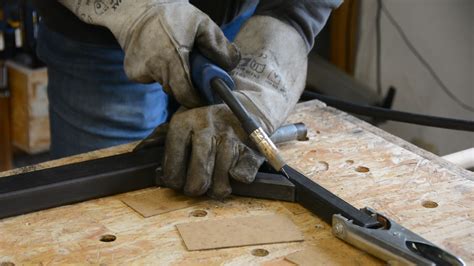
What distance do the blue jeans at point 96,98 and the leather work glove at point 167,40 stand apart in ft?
0.93

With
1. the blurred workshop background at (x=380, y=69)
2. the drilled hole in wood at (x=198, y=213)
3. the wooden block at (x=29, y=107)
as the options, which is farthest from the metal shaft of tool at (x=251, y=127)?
the wooden block at (x=29, y=107)

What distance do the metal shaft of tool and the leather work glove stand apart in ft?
0.17

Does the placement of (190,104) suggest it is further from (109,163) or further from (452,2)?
(452,2)

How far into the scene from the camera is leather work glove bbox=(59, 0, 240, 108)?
3.57 feet

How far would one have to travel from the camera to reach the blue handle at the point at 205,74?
1.08 meters

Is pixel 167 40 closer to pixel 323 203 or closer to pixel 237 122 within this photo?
pixel 237 122

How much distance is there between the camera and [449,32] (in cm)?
244

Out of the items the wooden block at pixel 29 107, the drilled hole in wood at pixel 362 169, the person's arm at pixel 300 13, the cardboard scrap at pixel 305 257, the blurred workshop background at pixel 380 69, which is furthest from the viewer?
the wooden block at pixel 29 107

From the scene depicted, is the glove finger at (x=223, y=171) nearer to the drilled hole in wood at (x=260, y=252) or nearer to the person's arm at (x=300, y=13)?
the drilled hole in wood at (x=260, y=252)

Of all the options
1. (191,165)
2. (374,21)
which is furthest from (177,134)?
(374,21)

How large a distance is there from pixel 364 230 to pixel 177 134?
0.30m

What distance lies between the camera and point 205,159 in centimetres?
105

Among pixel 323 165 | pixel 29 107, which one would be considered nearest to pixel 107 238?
pixel 323 165

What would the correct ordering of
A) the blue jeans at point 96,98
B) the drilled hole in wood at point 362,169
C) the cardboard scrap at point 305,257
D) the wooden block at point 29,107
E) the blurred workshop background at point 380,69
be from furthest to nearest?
1. the wooden block at point 29,107
2. the blurred workshop background at point 380,69
3. the blue jeans at point 96,98
4. the drilled hole in wood at point 362,169
5. the cardboard scrap at point 305,257
